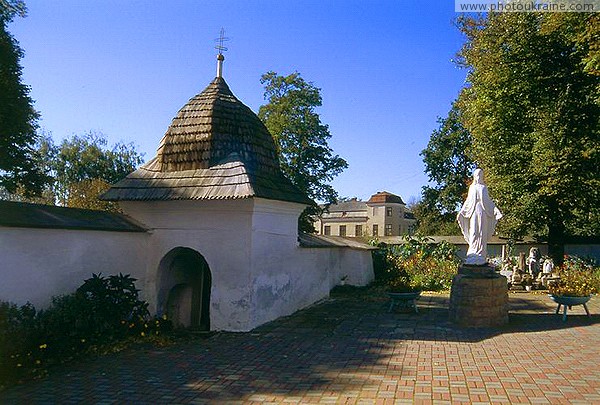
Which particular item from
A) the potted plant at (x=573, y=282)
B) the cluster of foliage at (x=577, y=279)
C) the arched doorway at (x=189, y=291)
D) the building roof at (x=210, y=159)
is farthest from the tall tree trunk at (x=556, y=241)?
the arched doorway at (x=189, y=291)

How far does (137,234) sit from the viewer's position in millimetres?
11250

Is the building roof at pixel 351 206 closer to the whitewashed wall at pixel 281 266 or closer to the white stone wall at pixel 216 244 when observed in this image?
the whitewashed wall at pixel 281 266

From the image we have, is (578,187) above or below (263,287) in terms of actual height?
above

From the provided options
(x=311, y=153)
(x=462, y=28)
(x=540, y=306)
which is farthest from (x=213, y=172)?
(x=311, y=153)

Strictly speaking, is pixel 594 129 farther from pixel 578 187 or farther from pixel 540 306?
pixel 540 306

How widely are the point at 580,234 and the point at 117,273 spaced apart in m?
28.9

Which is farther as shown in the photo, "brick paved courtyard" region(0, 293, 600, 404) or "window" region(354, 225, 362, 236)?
"window" region(354, 225, 362, 236)

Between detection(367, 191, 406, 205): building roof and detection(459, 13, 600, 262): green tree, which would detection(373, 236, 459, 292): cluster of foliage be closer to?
detection(459, 13, 600, 262): green tree

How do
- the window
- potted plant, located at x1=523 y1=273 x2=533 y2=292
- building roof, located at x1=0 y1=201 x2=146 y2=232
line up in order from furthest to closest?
the window < potted plant, located at x1=523 y1=273 x2=533 y2=292 < building roof, located at x1=0 y1=201 x2=146 y2=232

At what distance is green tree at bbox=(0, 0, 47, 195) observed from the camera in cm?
2012

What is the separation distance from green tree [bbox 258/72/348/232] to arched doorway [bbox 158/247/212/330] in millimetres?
15983

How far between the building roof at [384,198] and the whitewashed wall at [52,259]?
6296cm

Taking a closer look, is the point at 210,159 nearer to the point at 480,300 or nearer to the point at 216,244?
the point at 216,244

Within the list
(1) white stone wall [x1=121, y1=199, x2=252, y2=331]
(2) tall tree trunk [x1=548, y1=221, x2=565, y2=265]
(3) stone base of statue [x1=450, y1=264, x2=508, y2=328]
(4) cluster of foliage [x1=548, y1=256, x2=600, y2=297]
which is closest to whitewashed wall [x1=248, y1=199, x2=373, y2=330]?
(1) white stone wall [x1=121, y1=199, x2=252, y2=331]
